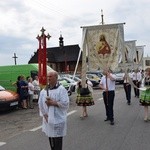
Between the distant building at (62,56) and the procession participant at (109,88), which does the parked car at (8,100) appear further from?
A: the distant building at (62,56)

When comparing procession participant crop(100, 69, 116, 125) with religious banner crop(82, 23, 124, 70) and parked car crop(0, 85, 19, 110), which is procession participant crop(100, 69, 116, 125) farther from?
parked car crop(0, 85, 19, 110)

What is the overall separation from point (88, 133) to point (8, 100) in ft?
23.4

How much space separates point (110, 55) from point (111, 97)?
221 centimetres

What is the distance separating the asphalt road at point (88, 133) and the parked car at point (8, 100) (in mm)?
1362

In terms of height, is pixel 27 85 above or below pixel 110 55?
below

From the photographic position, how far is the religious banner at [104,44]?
1421cm

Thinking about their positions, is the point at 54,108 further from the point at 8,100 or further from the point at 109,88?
the point at 8,100

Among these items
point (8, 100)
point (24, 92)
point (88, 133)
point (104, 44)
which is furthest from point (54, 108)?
point (24, 92)

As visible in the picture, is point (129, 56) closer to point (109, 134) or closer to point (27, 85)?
point (27, 85)

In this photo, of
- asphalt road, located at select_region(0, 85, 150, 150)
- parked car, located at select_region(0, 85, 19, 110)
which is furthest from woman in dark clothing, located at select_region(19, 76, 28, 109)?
asphalt road, located at select_region(0, 85, 150, 150)

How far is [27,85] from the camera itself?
1881cm

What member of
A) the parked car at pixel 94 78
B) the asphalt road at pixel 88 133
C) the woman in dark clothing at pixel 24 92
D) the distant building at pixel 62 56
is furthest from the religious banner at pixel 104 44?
the distant building at pixel 62 56

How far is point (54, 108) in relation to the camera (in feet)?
21.5

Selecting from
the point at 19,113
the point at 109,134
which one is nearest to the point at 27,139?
the point at 109,134
